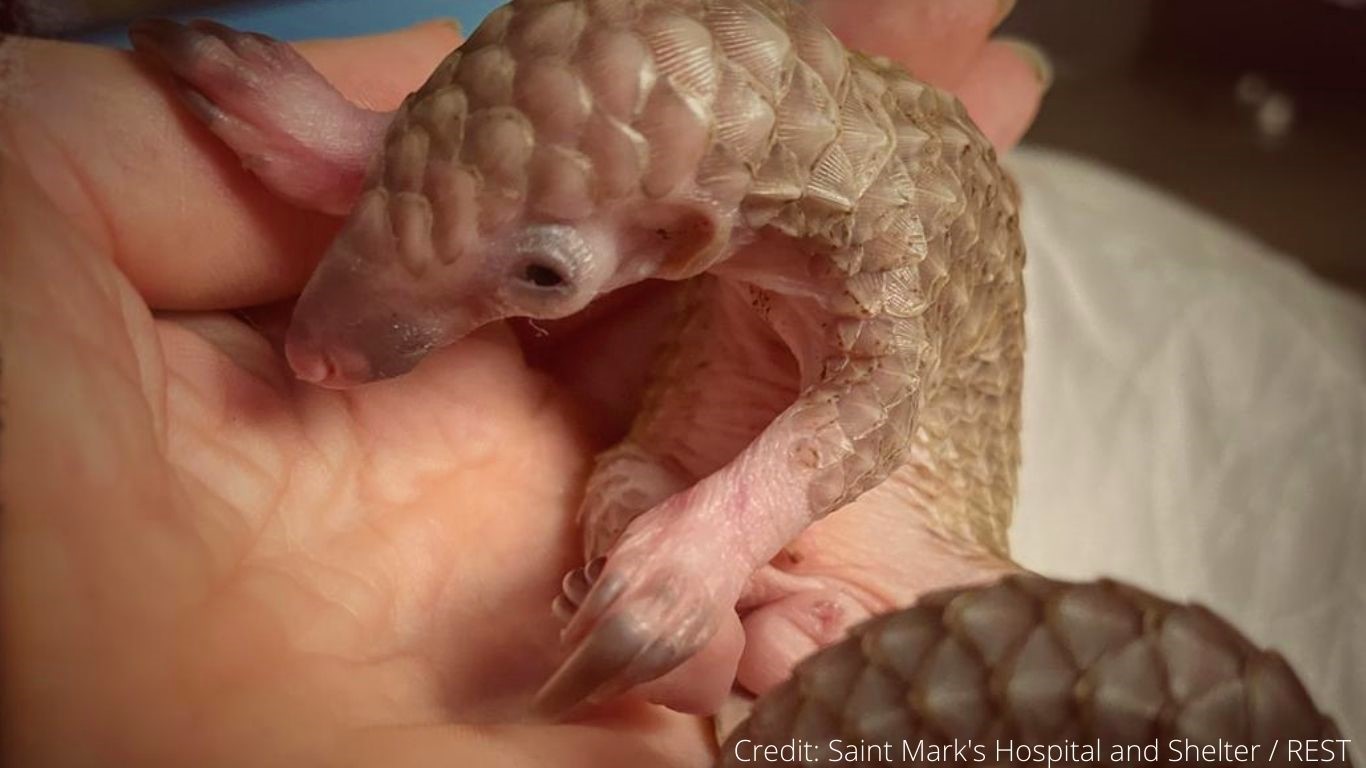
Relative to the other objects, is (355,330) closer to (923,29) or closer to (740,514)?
(740,514)

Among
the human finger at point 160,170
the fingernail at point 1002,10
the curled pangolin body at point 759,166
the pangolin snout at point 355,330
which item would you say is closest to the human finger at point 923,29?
the fingernail at point 1002,10

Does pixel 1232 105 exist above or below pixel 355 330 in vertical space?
above

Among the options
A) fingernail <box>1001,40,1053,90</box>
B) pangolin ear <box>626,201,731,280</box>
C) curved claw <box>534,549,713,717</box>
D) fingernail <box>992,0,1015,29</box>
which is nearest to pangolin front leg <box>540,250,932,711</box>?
curved claw <box>534,549,713,717</box>

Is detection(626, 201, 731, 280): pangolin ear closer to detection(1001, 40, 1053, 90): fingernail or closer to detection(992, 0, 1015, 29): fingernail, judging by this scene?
detection(992, 0, 1015, 29): fingernail

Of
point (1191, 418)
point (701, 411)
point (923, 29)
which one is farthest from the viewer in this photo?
point (1191, 418)

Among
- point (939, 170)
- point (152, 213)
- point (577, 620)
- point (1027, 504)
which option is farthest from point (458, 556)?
point (1027, 504)

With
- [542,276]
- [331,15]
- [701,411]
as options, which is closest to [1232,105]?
[701,411]
